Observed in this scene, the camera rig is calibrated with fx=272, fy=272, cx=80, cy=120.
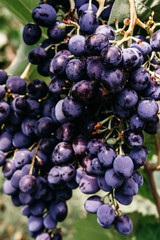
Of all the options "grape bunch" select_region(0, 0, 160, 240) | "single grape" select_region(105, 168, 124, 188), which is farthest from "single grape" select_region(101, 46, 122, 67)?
"single grape" select_region(105, 168, 124, 188)

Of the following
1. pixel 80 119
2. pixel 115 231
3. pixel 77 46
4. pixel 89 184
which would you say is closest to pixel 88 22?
pixel 77 46

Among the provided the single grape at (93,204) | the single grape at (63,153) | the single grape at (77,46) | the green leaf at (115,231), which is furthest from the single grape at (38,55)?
the green leaf at (115,231)

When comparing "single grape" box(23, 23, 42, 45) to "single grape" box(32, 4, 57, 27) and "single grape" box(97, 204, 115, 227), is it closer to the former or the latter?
"single grape" box(32, 4, 57, 27)

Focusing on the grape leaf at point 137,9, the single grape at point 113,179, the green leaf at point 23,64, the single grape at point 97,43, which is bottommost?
the single grape at point 113,179

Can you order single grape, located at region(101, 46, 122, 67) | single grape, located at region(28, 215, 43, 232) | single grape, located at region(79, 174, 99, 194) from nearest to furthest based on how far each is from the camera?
single grape, located at region(101, 46, 122, 67) < single grape, located at region(79, 174, 99, 194) < single grape, located at region(28, 215, 43, 232)

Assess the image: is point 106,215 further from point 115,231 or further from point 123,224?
point 115,231

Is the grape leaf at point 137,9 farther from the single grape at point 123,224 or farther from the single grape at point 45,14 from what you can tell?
the single grape at point 123,224
